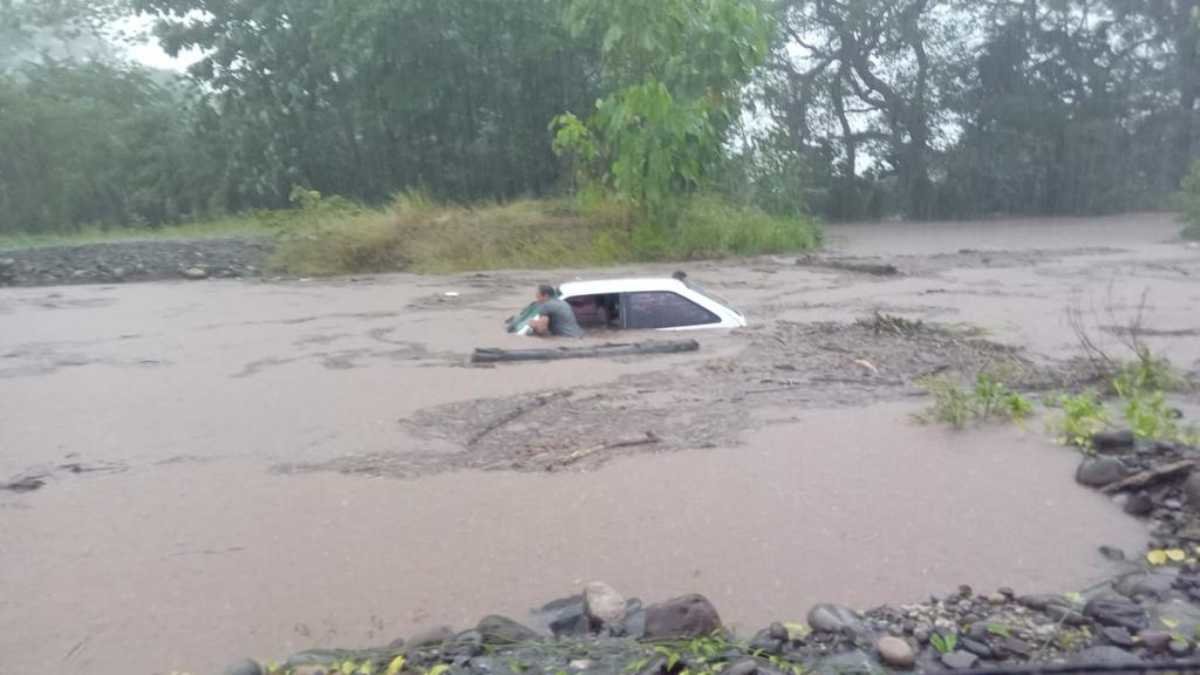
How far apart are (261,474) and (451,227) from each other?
1481cm

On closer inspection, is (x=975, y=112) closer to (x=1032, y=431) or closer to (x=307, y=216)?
(x=307, y=216)

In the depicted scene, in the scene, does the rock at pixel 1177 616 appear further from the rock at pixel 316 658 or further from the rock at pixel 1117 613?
the rock at pixel 316 658

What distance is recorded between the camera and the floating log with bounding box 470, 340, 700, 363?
10750 millimetres

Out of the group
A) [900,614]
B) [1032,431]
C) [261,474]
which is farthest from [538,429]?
[900,614]

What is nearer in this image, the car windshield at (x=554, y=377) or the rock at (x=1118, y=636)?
the rock at (x=1118, y=636)

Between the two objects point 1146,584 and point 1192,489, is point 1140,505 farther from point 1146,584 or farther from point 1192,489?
point 1146,584

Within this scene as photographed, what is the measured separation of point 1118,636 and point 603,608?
6.43 feet

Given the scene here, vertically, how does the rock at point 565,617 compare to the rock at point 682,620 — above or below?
below

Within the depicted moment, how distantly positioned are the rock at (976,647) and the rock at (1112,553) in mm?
1554

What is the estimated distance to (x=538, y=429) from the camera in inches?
343

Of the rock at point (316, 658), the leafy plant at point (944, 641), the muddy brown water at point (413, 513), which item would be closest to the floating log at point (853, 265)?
the muddy brown water at point (413, 513)

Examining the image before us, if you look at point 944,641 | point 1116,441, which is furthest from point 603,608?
point 1116,441

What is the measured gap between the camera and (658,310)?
1169 centimetres

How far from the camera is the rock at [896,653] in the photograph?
4613mm
